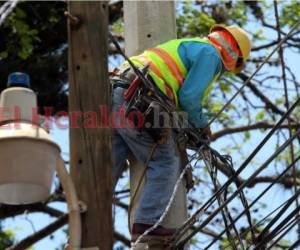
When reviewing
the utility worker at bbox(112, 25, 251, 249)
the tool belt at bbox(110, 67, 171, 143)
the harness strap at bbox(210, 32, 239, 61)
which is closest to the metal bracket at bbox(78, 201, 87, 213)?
the utility worker at bbox(112, 25, 251, 249)

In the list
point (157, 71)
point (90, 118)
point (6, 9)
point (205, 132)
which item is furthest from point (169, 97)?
point (90, 118)

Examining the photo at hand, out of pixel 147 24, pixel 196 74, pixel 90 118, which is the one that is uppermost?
pixel 147 24

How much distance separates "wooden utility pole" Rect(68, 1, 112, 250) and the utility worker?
1109 mm

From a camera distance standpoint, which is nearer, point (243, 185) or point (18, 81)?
point (18, 81)

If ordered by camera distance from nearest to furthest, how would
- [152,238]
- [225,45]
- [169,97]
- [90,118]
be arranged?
[90,118] → [152,238] → [169,97] → [225,45]

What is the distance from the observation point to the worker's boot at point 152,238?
181 inches

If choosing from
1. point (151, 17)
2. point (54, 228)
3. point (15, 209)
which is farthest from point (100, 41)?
point (15, 209)

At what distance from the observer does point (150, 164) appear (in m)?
4.82

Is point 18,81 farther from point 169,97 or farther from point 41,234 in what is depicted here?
point 41,234

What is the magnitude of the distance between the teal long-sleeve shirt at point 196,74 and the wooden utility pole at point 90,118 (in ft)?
4.12

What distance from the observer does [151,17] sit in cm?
543

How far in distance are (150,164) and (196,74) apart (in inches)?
24.3

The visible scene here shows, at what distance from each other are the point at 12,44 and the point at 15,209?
74.8 inches

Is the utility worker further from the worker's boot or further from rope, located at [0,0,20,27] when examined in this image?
rope, located at [0,0,20,27]
